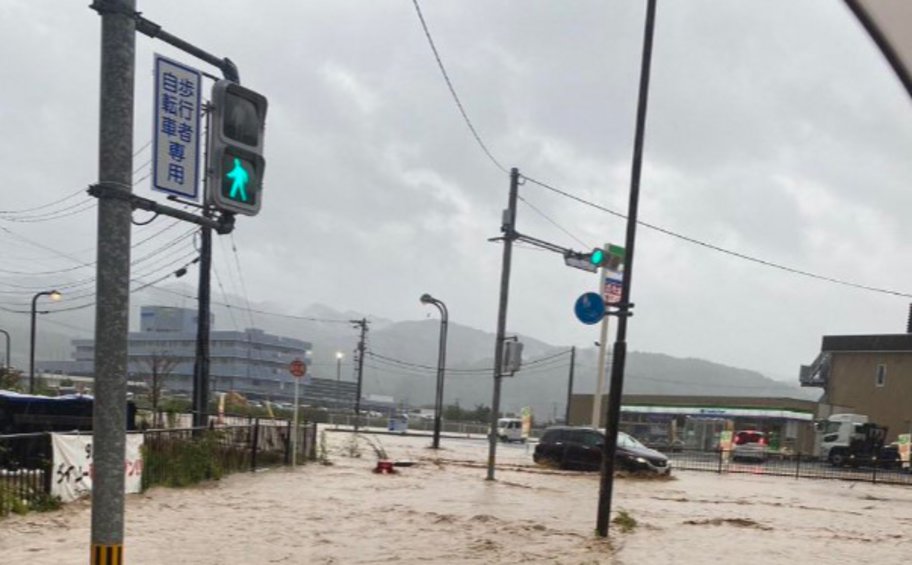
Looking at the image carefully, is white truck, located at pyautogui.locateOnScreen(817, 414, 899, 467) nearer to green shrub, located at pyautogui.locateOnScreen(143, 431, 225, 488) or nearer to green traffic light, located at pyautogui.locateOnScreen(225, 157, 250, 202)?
green shrub, located at pyautogui.locateOnScreen(143, 431, 225, 488)

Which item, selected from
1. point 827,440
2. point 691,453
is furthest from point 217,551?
point 827,440

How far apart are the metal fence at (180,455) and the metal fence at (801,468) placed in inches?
675

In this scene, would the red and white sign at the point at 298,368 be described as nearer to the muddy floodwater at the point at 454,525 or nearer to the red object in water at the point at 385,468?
the muddy floodwater at the point at 454,525

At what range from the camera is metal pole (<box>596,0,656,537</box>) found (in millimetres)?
10156

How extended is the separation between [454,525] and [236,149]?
9.48 meters

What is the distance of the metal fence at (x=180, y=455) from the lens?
36.0ft

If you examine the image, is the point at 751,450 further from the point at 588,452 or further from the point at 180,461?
the point at 180,461

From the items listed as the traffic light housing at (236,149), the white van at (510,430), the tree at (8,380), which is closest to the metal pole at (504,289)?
the traffic light housing at (236,149)

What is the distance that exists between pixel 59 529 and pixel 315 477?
30.1 feet

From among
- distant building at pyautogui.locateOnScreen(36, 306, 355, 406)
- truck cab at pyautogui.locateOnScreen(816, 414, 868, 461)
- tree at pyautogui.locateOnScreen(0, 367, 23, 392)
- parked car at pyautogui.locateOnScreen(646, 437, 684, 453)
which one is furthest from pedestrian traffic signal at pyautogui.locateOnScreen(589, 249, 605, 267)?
distant building at pyautogui.locateOnScreen(36, 306, 355, 406)

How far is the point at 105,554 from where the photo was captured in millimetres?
3490

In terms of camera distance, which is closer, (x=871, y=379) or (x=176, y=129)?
(x=176, y=129)

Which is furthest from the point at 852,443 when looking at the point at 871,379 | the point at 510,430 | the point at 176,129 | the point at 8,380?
the point at 176,129

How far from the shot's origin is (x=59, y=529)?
10.0 meters
